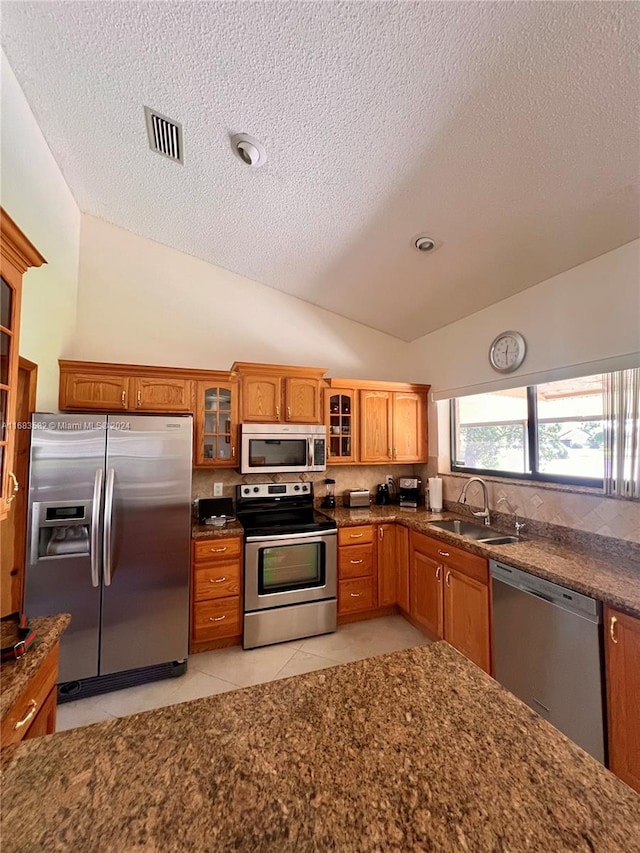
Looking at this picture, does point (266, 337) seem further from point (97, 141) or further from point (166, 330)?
point (97, 141)

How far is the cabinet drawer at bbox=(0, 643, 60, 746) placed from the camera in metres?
0.90

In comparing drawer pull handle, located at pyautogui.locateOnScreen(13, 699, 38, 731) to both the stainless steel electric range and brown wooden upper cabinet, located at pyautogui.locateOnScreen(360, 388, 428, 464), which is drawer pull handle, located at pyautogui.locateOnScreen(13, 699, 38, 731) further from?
brown wooden upper cabinet, located at pyautogui.locateOnScreen(360, 388, 428, 464)

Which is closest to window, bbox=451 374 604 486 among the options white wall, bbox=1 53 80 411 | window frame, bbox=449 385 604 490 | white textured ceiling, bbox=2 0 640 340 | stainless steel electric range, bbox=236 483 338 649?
window frame, bbox=449 385 604 490

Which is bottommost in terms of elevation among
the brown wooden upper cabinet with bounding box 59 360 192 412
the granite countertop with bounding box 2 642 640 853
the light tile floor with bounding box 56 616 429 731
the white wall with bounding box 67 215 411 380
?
the light tile floor with bounding box 56 616 429 731

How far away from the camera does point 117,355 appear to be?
118 inches

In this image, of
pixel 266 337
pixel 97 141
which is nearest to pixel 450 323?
pixel 266 337

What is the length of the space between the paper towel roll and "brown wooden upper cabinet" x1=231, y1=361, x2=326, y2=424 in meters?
1.26

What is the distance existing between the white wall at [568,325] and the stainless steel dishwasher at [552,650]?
53.8 inches

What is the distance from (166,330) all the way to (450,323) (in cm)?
267

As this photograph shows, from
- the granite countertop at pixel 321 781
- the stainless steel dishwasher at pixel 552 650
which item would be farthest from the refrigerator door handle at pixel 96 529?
the stainless steel dishwasher at pixel 552 650

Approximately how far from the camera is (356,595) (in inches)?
117

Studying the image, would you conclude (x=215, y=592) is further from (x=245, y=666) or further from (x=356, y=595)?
(x=356, y=595)

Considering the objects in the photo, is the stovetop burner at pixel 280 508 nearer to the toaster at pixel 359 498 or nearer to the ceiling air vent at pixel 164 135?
the toaster at pixel 359 498

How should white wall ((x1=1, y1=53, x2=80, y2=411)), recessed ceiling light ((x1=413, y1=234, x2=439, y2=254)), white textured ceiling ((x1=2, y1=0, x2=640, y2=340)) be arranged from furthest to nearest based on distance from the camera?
recessed ceiling light ((x1=413, y1=234, x2=439, y2=254))
white wall ((x1=1, y1=53, x2=80, y2=411))
white textured ceiling ((x1=2, y1=0, x2=640, y2=340))
